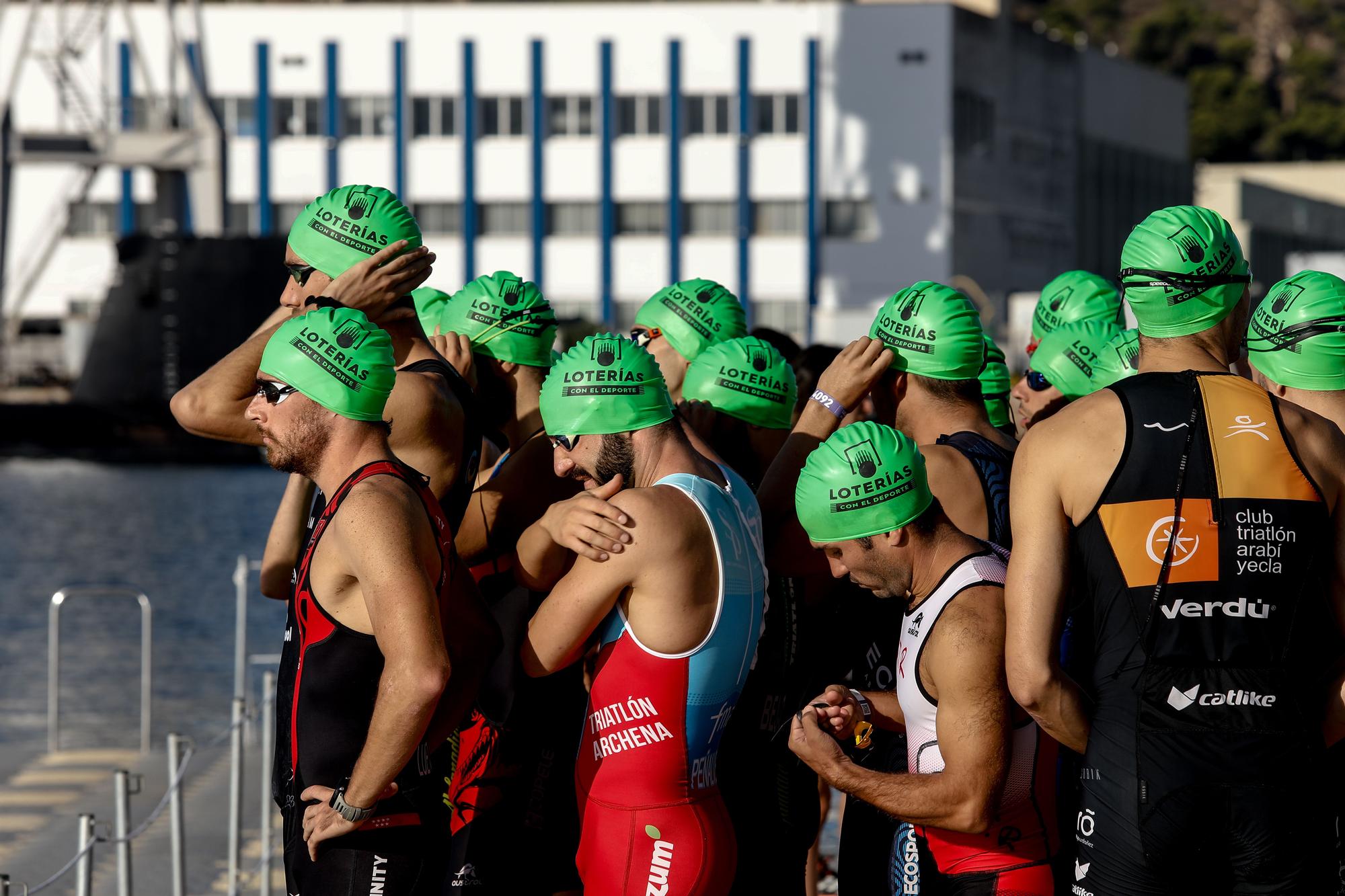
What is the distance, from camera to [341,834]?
3.99m

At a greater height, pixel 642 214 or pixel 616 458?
pixel 642 214

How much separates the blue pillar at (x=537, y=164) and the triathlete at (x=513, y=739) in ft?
182

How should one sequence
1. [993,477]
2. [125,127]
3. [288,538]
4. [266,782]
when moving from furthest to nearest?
[125,127], [266,782], [288,538], [993,477]

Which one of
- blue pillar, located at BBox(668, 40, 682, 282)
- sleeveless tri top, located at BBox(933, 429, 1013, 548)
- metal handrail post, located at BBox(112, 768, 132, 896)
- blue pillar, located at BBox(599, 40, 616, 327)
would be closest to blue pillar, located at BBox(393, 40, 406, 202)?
blue pillar, located at BBox(599, 40, 616, 327)

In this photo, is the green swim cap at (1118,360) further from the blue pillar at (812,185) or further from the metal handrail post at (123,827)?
the blue pillar at (812,185)

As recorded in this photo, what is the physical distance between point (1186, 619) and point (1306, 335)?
1.19m

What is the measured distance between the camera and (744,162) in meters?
60.2

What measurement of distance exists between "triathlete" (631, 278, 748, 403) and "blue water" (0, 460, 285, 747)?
8354mm

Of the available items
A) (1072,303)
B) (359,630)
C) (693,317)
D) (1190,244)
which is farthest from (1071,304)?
(359,630)

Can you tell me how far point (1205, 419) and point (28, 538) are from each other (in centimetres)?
2994

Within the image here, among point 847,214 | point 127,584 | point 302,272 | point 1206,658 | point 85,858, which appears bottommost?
point 127,584

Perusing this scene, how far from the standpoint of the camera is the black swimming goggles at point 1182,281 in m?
3.97

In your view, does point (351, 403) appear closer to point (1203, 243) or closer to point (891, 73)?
point (1203, 243)

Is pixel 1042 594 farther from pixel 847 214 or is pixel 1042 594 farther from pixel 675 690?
pixel 847 214
